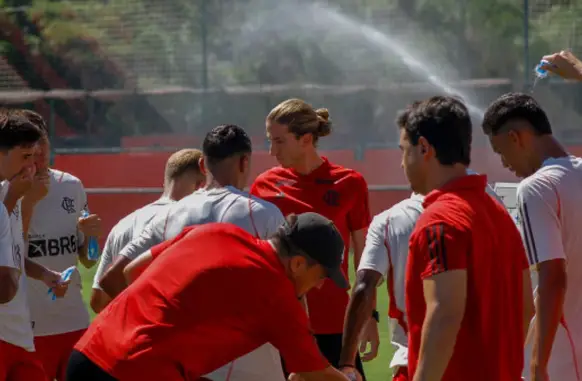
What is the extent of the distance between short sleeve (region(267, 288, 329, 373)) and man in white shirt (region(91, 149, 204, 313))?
198cm

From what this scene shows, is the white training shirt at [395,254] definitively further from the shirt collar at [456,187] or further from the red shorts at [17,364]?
the red shorts at [17,364]

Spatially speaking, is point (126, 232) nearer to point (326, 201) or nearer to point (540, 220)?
point (326, 201)

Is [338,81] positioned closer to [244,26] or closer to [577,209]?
[244,26]

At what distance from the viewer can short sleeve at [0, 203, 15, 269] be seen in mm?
5113

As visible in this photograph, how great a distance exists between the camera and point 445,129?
363 cm

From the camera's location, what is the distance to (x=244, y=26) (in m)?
29.3

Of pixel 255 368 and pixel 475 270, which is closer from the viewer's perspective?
pixel 475 270

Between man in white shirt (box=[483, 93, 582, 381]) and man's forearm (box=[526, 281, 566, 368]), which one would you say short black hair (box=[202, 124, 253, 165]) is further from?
man's forearm (box=[526, 281, 566, 368])

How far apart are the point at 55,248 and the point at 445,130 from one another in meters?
3.71

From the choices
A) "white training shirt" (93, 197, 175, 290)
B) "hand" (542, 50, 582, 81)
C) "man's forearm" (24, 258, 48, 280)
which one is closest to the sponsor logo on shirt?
"man's forearm" (24, 258, 48, 280)

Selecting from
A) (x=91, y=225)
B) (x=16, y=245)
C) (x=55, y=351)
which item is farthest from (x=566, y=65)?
(x=55, y=351)

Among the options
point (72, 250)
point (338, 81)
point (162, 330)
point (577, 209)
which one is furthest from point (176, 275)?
point (338, 81)

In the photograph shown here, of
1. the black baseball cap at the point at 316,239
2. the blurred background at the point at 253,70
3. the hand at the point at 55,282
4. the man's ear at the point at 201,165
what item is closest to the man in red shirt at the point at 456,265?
the black baseball cap at the point at 316,239

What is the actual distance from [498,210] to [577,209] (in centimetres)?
102
